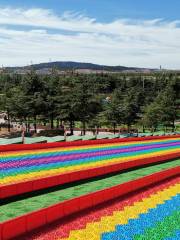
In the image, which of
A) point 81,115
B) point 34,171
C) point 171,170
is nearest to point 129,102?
point 81,115

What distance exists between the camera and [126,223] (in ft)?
41.3

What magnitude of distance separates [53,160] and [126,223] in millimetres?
10986

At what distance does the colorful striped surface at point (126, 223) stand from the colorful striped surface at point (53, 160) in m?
3.64

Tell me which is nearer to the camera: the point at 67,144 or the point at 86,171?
the point at 86,171

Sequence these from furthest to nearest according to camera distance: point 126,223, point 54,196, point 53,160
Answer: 1. point 53,160
2. point 54,196
3. point 126,223

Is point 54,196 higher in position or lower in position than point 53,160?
higher

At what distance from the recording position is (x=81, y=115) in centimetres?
5669

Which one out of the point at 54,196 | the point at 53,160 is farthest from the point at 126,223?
the point at 53,160

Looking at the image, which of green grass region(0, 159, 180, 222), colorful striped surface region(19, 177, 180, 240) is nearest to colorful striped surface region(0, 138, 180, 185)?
green grass region(0, 159, 180, 222)

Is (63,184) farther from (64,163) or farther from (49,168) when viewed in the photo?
(64,163)

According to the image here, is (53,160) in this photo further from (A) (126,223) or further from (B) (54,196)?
(A) (126,223)

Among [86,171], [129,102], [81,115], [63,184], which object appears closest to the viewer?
[63,184]

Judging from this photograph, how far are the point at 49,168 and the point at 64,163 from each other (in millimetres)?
2038

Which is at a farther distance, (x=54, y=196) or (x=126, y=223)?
(x=54, y=196)
